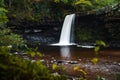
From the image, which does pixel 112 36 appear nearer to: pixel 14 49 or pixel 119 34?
pixel 119 34

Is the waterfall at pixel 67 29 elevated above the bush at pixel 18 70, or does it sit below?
below

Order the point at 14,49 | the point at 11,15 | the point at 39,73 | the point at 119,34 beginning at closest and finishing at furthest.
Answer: the point at 39,73, the point at 14,49, the point at 119,34, the point at 11,15

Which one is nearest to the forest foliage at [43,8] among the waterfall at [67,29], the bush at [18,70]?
the waterfall at [67,29]

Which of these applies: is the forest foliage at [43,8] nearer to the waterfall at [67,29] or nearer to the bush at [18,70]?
the waterfall at [67,29]

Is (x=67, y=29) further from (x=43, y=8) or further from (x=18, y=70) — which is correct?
(x=18, y=70)

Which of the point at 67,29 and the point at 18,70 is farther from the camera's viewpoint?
the point at 67,29

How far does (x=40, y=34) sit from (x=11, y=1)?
14.1ft

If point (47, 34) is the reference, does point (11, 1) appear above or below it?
above

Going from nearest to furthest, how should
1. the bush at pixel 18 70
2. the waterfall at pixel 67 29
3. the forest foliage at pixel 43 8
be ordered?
the bush at pixel 18 70
the waterfall at pixel 67 29
the forest foliage at pixel 43 8

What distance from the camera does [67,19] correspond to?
27.9m

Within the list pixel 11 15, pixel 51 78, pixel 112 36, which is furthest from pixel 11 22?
pixel 51 78

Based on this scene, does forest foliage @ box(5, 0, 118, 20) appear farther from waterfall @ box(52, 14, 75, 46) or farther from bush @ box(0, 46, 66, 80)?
bush @ box(0, 46, 66, 80)

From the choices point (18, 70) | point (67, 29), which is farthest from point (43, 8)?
point (18, 70)

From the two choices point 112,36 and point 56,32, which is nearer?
point 112,36
